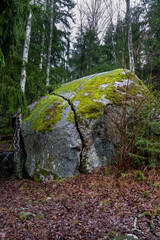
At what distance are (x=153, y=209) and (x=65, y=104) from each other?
16.0 ft

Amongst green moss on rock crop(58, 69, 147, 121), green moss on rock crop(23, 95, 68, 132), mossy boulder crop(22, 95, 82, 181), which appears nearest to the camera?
mossy boulder crop(22, 95, 82, 181)

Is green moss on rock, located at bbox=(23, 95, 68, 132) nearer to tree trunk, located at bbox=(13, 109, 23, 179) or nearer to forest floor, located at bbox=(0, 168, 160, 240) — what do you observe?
tree trunk, located at bbox=(13, 109, 23, 179)

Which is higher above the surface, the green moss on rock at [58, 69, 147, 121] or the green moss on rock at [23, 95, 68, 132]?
the green moss on rock at [58, 69, 147, 121]

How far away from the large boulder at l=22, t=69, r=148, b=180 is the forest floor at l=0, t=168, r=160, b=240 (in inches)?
21.2

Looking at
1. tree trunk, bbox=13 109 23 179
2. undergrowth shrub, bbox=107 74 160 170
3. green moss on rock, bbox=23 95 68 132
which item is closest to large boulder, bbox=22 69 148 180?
green moss on rock, bbox=23 95 68 132

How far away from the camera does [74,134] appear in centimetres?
598

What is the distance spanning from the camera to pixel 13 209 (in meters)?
4.04

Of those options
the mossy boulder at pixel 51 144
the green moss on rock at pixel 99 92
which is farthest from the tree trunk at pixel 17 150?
the green moss on rock at pixel 99 92

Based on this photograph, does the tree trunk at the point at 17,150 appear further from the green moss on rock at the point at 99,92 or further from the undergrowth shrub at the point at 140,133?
the undergrowth shrub at the point at 140,133

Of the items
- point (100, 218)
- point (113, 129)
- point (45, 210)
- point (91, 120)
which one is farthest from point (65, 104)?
point (100, 218)

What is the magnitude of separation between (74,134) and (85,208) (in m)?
2.69

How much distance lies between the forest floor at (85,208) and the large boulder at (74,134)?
0.54 meters

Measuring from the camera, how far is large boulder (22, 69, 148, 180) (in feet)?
19.1

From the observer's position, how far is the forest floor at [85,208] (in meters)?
2.99
